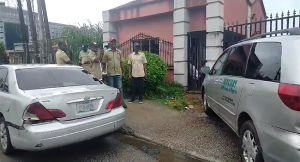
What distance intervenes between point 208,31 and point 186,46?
107cm

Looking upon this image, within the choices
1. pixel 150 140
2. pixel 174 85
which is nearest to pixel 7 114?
pixel 150 140

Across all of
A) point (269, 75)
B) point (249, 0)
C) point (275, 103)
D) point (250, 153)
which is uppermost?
point (249, 0)

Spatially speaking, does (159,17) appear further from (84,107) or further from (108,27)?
(84,107)

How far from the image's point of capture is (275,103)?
2328 mm

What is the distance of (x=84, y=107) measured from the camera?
11.4ft

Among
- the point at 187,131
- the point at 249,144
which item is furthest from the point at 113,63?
the point at 249,144

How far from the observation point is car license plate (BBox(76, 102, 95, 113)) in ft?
11.2

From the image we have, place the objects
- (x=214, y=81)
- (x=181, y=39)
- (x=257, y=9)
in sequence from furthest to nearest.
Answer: (x=257, y=9)
(x=181, y=39)
(x=214, y=81)

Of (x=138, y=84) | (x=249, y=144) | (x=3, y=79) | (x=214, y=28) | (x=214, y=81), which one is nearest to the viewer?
(x=249, y=144)

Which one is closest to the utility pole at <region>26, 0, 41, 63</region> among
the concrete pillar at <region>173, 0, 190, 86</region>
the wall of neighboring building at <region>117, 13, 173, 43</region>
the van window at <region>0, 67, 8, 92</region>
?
the wall of neighboring building at <region>117, 13, 173, 43</region>

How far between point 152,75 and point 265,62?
4.92 m

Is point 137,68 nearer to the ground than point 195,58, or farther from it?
nearer to the ground

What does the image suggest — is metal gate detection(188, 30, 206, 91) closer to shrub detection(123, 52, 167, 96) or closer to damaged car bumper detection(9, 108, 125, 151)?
shrub detection(123, 52, 167, 96)

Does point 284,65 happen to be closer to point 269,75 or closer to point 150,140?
point 269,75
